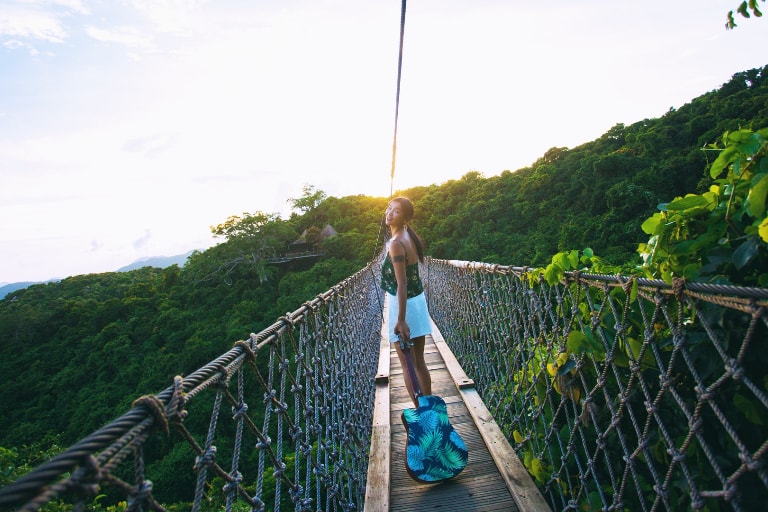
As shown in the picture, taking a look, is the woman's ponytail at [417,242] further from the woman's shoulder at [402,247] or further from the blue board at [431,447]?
the blue board at [431,447]

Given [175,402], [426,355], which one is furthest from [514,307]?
[426,355]

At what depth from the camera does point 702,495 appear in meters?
0.65

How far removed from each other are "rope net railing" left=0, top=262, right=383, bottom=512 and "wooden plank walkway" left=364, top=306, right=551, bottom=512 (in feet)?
0.34

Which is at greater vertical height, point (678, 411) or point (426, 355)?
point (678, 411)

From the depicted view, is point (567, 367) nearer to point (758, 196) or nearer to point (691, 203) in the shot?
point (691, 203)

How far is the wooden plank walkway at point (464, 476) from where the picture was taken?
1.31 meters

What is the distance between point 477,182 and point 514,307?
24.3 metres

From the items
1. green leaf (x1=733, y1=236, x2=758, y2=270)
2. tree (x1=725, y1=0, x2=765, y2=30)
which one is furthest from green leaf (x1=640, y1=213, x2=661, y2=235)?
tree (x1=725, y1=0, x2=765, y2=30)

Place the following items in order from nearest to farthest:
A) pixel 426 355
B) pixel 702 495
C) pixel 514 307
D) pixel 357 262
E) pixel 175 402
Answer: pixel 175 402, pixel 702 495, pixel 514 307, pixel 426 355, pixel 357 262

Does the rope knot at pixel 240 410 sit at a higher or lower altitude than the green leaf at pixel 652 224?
lower

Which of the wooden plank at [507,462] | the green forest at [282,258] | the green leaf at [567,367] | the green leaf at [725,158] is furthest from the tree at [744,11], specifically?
the green forest at [282,258]

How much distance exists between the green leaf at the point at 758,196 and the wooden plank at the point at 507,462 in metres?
1.07

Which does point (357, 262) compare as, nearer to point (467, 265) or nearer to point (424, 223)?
point (424, 223)

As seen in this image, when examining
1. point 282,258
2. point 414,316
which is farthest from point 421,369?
point 282,258
